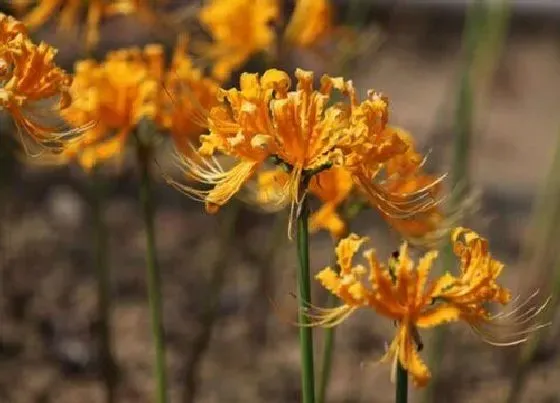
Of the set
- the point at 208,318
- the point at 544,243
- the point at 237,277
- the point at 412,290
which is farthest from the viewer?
the point at 237,277

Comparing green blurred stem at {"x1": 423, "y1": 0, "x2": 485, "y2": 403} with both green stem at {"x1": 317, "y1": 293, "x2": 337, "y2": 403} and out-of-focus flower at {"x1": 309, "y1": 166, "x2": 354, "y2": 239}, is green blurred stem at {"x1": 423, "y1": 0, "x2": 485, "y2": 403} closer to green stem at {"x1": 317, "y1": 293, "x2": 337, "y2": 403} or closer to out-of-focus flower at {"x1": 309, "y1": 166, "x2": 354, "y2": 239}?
green stem at {"x1": 317, "y1": 293, "x2": 337, "y2": 403}

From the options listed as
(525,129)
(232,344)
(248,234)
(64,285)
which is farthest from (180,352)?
(525,129)

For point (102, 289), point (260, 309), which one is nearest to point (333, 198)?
point (102, 289)

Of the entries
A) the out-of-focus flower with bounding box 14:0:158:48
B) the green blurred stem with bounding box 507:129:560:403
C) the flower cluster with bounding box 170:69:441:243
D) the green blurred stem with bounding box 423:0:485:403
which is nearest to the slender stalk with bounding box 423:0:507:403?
the green blurred stem with bounding box 423:0:485:403

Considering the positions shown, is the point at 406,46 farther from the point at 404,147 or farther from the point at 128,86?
the point at 404,147

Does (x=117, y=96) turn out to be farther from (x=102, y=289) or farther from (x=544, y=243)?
(x=544, y=243)

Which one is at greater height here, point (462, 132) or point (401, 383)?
point (462, 132)
